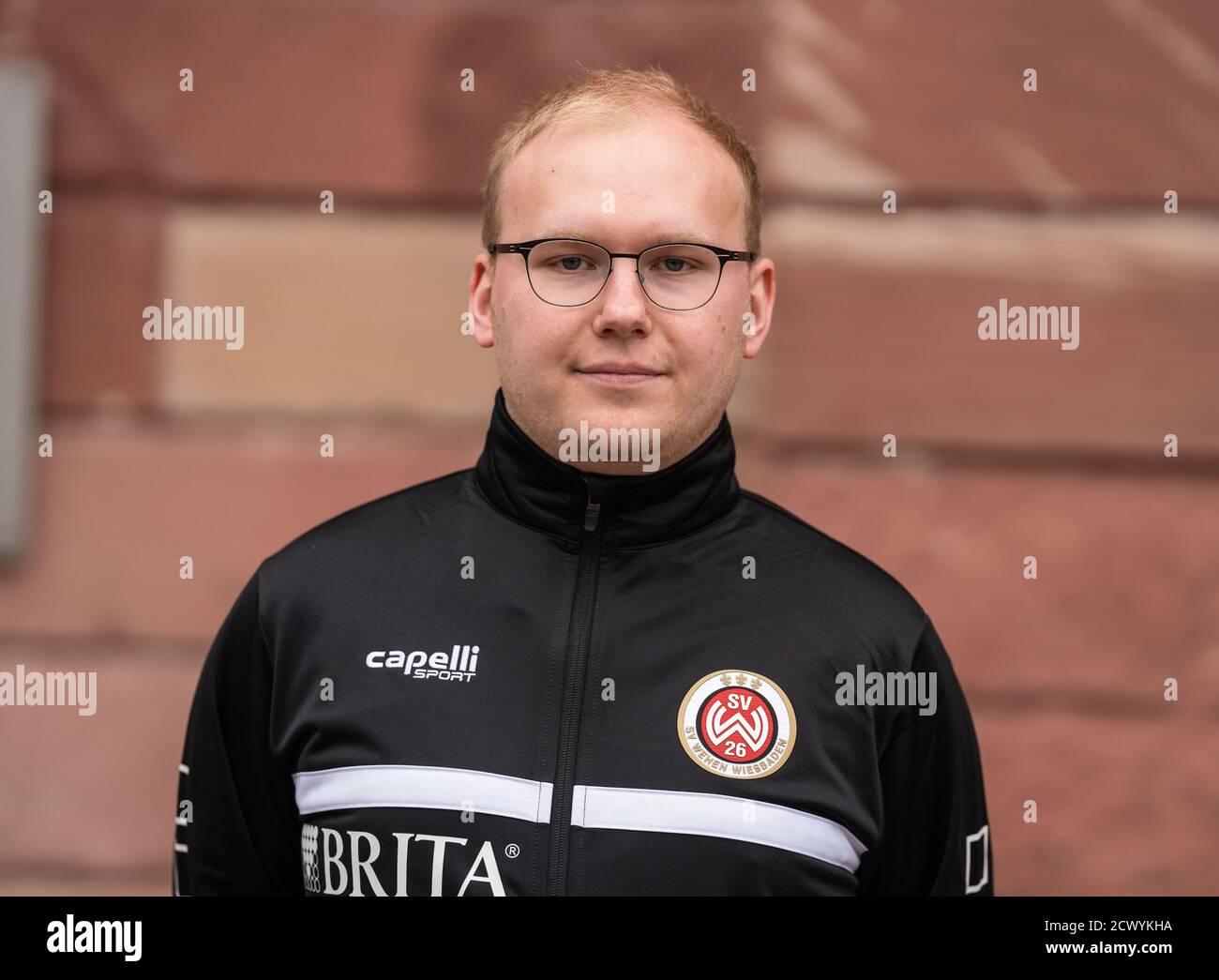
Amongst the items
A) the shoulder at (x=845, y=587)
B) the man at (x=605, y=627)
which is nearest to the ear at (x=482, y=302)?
the man at (x=605, y=627)

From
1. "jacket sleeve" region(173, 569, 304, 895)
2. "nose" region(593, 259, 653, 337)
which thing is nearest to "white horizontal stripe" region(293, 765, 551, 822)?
"jacket sleeve" region(173, 569, 304, 895)

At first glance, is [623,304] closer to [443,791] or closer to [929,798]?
[443,791]

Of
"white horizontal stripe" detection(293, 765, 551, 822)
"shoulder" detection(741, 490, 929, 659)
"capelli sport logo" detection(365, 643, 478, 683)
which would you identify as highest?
"shoulder" detection(741, 490, 929, 659)

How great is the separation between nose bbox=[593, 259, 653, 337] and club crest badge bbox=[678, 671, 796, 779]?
0.50m

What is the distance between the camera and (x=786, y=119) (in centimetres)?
336

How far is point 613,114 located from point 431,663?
820 millimetres

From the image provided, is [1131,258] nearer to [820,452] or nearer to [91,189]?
[820,452]

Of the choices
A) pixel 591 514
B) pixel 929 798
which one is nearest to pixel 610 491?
pixel 591 514

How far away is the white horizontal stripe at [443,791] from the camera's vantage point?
1731mm

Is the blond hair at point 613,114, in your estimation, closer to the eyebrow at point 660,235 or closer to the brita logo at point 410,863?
the eyebrow at point 660,235

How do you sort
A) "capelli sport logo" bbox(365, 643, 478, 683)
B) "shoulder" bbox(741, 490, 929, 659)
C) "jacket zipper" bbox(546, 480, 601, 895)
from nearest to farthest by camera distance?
"jacket zipper" bbox(546, 480, 601, 895), "capelli sport logo" bbox(365, 643, 478, 683), "shoulder" bbox(741, 490, 929, 659)

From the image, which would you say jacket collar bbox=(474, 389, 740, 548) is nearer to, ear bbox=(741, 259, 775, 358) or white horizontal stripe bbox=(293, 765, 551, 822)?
ear bbox=(741, 259, 775, 358)

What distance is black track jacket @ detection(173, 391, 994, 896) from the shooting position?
5.68 ft

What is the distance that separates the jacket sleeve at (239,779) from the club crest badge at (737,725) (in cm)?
67
